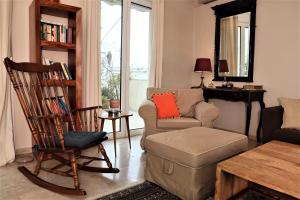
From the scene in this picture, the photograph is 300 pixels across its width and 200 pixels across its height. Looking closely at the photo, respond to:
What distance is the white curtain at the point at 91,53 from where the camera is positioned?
3066mm

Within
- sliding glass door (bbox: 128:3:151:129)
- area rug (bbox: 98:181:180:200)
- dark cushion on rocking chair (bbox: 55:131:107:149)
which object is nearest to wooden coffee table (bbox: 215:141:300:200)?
area rug (bbox: 98:181:180:200)

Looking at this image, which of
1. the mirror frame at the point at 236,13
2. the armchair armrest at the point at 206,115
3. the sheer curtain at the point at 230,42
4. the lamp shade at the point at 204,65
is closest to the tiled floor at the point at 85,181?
the armchair armrest at the point at 206,115

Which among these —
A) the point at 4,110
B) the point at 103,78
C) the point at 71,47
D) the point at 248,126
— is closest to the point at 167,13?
the point at 103,78

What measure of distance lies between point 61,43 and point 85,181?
1598 millimetres

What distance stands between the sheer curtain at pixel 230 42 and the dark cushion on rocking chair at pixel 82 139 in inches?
Result: 111

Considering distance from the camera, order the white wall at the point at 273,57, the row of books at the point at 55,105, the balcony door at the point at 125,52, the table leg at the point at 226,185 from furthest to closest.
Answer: the balcony door at the point at 125,52, the white wall at the point at 273,57, the row of books at the point at 55,105, the table leg at the point at 226,185

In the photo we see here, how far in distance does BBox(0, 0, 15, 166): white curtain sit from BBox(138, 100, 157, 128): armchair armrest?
145cm

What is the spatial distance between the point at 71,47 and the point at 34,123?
1.22 meters

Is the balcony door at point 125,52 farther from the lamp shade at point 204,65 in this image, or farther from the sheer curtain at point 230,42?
the sheer curtain at point 230,42

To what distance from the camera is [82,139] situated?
6.12 feet

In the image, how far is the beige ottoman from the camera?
5.57ft

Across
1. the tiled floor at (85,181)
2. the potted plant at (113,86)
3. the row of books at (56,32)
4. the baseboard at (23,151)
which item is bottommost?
the tiled floor at (85,181)

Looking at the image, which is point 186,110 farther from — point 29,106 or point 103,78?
point 29,106

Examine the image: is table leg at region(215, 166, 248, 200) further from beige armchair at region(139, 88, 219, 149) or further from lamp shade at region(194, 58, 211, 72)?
lamp shade at region(194, 58, 211, 72)
